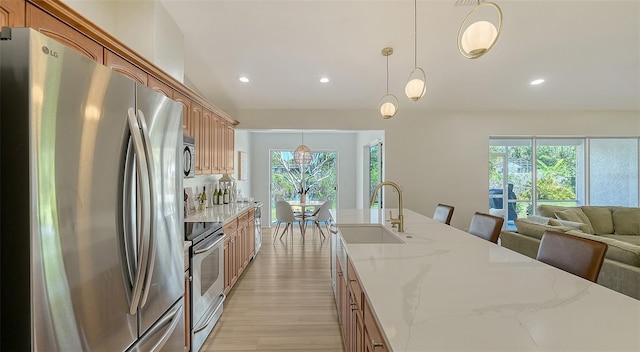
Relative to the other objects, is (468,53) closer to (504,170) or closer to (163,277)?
(163,277)

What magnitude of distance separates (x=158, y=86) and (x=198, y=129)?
3.13 feet

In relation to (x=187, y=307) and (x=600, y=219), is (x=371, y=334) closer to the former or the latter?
(x=187, y=307)

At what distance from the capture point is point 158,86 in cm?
227

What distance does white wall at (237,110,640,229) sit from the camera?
5195 mm

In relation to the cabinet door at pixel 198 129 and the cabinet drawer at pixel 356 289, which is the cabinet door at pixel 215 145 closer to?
the cabinet door at pixel 198 129

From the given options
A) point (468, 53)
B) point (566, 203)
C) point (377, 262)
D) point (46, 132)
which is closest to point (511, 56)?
point (468, 53)

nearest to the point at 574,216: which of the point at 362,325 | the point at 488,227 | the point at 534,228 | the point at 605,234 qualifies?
the point at 605,234

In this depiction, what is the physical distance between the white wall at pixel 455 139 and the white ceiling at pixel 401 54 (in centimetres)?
22

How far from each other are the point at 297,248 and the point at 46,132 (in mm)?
4428

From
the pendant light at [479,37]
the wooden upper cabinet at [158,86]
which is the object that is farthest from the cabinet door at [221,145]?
the pendant light at [479,37]

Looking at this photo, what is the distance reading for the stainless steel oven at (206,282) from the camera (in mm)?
1986

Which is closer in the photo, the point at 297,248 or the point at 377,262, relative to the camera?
the point at 377,262

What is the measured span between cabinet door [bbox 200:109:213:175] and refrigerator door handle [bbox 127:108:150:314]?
88.9 inches

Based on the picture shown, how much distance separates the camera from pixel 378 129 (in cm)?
518
